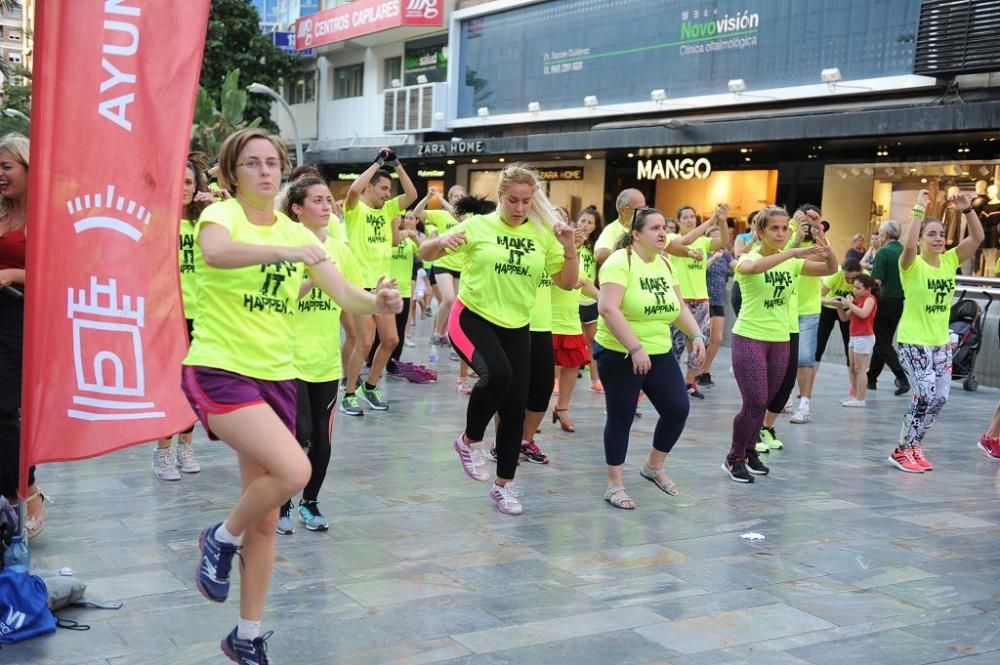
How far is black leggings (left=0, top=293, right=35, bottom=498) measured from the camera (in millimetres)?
5168

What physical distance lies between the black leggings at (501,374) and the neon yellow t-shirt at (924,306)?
132 inches

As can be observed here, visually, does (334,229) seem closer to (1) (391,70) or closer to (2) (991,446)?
(2) (991,446)

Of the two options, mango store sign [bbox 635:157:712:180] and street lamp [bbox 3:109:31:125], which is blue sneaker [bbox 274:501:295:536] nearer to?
mango store sign [bbox 635:157:712:180]

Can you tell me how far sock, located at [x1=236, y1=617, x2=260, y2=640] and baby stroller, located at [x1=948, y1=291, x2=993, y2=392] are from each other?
11.7m

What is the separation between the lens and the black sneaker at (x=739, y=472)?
771 cm

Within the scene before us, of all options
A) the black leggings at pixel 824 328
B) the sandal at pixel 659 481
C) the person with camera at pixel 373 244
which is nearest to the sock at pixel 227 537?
the sandal at pixel 659 481

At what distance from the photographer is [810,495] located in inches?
293

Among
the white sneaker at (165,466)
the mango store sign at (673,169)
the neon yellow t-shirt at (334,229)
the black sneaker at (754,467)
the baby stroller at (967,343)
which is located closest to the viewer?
the neon yellow t-shirt at (334,229)

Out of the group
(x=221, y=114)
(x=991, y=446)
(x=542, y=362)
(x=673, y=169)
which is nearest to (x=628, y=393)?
(x=542, y=362)

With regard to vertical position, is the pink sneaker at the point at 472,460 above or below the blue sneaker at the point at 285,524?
above

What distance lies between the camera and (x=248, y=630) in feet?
12.9

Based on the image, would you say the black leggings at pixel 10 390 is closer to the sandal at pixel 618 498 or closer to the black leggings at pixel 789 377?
the sandal at pixel 618 498

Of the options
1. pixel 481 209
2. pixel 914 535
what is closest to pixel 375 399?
pixel 481 209

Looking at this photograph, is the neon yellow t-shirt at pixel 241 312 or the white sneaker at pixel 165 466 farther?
the white sneaker at pixel 165 466
